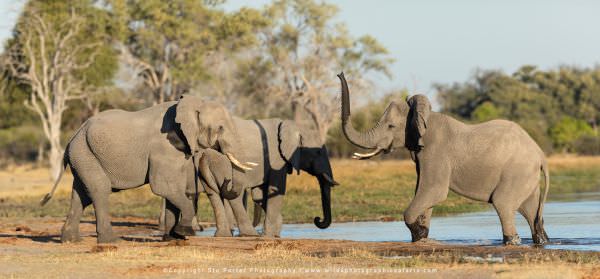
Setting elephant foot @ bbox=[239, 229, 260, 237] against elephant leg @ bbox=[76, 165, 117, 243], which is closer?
elephant leg @ bbox=[76, 165, 117, 243]

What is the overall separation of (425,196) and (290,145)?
382 centimetres

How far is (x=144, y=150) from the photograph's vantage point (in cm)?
1587

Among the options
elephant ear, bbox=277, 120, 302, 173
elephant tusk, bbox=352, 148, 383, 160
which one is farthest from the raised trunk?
elephant tusk, bbox=352, 148, 383, 160

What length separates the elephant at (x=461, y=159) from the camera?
604 inches

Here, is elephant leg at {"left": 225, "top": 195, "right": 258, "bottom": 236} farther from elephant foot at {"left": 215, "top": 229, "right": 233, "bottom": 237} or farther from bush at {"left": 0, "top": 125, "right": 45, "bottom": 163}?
bush at {"left": 0, "top": 125, "right": 45, "bottom": 163}

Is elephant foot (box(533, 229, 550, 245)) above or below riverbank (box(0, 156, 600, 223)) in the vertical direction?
below

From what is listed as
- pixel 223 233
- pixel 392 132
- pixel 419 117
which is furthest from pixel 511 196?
pixel 223 233

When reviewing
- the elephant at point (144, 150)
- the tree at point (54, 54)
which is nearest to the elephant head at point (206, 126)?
the elephant at point (144, 150)

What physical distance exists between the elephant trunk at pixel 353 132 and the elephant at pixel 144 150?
1912 mm

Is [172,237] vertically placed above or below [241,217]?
below

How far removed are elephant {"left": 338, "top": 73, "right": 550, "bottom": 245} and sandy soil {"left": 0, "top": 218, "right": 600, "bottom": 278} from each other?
866 millimetres

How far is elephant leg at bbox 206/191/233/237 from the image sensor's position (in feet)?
58.8

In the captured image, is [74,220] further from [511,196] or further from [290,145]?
[511,196]

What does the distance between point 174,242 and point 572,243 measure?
576cm
